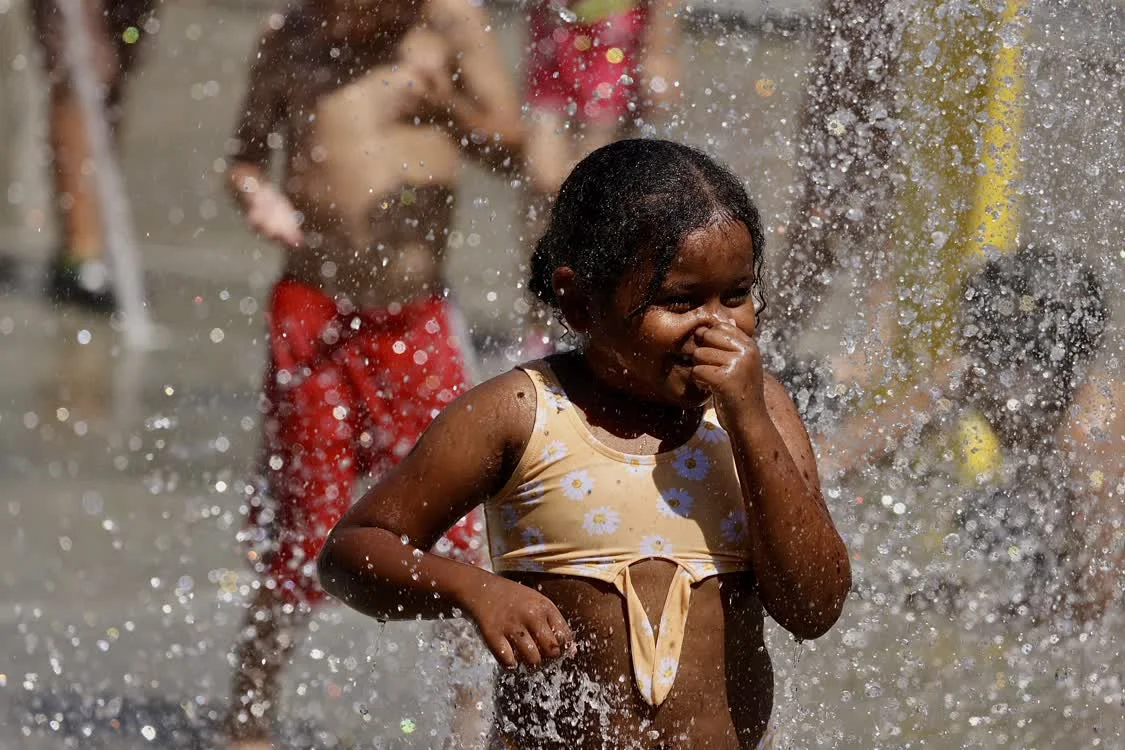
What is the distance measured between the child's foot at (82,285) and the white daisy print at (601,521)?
220 inches

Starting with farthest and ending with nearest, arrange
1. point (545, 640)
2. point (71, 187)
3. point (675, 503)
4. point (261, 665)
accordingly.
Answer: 1. point (71, 187)
2. point (261, 665)
3. point (675, 503)
4. point (545, 640)

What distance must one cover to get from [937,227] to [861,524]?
2.37 ft

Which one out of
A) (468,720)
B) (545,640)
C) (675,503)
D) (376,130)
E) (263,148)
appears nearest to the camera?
(545,640)

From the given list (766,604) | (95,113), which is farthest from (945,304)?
(95,113)

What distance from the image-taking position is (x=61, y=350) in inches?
260

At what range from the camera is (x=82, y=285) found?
7238 millimetres

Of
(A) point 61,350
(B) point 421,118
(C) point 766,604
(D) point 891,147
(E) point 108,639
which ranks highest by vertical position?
(B) point 421,118

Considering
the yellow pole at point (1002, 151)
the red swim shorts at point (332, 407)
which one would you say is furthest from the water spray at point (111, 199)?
the yellow pole at point (1002, 151)

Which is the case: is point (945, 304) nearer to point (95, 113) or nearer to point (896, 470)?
point (896, 470)

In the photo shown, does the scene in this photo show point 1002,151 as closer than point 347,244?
No

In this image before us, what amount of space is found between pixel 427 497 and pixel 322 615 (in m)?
1.64

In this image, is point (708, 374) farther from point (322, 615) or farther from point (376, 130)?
point (322, 615)

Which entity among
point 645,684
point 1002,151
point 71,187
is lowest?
point 71,187

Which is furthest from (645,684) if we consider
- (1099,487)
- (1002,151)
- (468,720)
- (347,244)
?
(1002,151)
